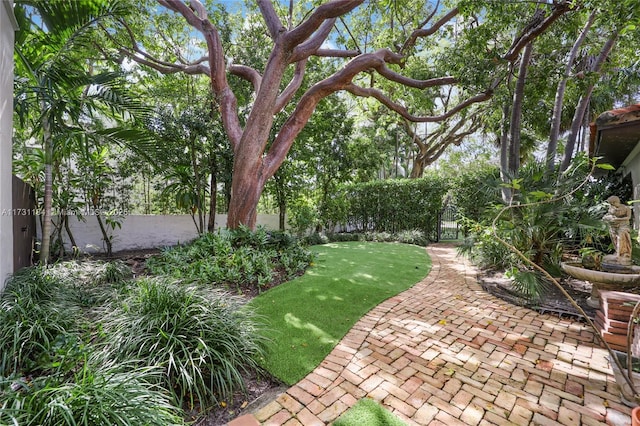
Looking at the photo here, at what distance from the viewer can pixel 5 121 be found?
115 inches

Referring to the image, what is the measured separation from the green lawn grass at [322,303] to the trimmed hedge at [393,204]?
3979mm

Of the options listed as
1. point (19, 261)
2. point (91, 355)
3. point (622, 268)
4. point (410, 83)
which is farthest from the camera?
point (410, 83)

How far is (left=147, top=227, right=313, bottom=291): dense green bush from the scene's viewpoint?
4188 millimetres

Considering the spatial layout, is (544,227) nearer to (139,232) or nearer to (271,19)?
(271,19)

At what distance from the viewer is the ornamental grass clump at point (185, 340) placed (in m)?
1.97

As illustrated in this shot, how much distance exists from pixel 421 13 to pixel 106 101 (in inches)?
305

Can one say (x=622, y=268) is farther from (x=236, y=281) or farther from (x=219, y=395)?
(x=236, y=281)

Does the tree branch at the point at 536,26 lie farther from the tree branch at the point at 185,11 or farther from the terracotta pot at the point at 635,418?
the tree branch at the point at 185,11

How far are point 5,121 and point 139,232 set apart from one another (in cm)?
480

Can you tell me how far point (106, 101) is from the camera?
4.07 meters

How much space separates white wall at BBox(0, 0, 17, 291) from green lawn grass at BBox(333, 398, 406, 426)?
3609 mm

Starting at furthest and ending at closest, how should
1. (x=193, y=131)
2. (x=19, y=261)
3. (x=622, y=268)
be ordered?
(x=193, y=131) < (x=19, y=261) < (x=622, y=268)

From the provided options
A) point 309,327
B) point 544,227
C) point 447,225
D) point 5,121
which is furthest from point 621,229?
point 447,225

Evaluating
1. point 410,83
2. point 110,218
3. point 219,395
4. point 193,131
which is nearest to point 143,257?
point 110,218
